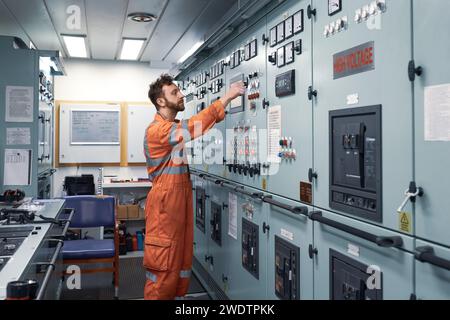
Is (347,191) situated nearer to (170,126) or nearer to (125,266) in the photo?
(170,126)

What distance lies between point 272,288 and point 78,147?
15.3 feet

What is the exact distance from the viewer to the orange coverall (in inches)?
115

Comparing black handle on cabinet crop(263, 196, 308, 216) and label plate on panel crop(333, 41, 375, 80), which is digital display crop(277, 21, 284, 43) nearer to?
label plate on panel crop(333, 41, 375, 80)

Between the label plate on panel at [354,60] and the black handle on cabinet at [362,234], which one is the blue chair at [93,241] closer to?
the black handle on cabinet at [362,234]

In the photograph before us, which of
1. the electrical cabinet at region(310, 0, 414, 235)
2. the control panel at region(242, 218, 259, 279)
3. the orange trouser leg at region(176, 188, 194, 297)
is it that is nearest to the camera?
the electrical cabinet at region(310, 0, 414, 235)

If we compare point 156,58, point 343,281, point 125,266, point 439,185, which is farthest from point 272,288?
point 156,58

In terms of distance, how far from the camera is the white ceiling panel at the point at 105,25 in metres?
3.95

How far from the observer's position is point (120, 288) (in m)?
4.34

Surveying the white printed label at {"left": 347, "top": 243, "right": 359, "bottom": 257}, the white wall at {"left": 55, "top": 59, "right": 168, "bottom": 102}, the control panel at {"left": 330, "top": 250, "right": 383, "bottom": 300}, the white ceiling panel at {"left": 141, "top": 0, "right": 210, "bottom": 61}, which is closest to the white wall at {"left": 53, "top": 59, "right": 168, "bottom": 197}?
the white wall at {"left": 55, "top": 59, "right": 168, "bottom": 102}

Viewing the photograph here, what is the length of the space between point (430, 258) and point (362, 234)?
0.35 metres

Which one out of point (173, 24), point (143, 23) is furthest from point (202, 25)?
point (143, 23)

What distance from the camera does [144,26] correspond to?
15.3ft

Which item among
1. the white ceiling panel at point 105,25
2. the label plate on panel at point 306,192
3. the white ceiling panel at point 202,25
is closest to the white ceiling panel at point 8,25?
the white ceiling panel at point 105,25

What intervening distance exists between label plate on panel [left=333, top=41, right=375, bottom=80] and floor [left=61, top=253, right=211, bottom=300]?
276cm
